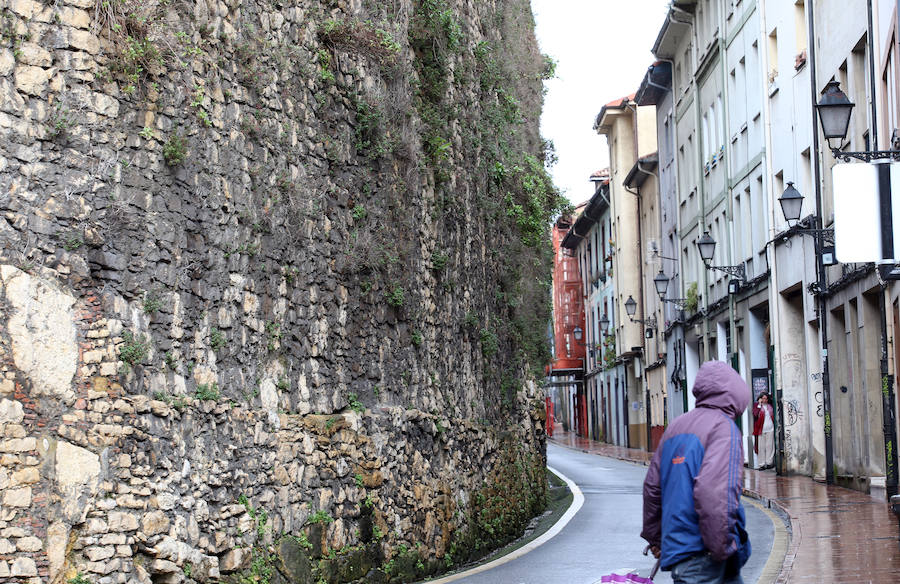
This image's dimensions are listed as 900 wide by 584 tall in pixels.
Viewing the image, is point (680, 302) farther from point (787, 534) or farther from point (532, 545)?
point (787, 534)

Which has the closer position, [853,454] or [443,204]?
[443,204]

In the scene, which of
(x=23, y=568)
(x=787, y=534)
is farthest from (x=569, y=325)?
(x=23, y=568)

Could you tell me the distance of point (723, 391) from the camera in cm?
623

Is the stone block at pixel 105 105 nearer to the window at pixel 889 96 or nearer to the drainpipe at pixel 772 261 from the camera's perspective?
the window at pixel 889 96

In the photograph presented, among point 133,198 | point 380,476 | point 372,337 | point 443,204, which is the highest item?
point 443,204

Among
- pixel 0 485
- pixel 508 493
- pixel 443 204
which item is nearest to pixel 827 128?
pixel 443 204

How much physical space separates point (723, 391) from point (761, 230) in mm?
24772

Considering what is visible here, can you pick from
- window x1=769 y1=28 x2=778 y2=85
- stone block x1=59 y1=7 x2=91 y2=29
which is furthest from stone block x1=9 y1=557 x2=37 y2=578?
window x1=769 y1=28 x2=778 y2=85

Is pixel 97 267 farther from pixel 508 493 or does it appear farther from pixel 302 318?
pixel 508 493

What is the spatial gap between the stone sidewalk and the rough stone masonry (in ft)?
13.6

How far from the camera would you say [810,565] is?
38.4 ft

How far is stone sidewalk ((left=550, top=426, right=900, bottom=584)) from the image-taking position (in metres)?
11.1

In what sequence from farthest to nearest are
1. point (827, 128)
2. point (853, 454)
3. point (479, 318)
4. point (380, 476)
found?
point (853, 454) → point (479, 318) → point (827, 128) → point (380, 476)

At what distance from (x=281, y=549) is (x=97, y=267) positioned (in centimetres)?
326
